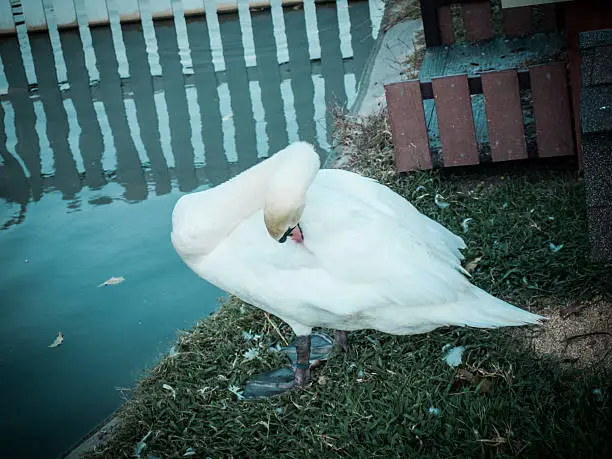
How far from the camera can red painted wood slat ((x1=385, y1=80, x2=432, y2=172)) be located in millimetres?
5305

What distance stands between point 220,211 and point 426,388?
1.33 metres

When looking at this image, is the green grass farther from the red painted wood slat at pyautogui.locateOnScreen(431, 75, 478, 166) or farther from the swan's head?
the swan's head

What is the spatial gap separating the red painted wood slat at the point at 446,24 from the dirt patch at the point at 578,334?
3.16m

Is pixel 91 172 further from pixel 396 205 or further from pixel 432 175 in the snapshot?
pixel 396 205

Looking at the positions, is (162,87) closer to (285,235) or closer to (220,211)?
(220,211)

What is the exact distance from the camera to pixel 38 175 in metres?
7.31

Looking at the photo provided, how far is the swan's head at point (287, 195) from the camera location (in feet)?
10.7

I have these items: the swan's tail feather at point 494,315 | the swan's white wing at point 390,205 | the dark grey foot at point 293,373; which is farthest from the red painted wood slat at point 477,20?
the swan's tail feather at point 494,315

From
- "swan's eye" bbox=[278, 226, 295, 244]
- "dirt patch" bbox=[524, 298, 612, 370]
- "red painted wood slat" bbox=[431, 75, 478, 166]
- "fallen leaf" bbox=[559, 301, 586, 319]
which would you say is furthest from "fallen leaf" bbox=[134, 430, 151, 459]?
"red painted wood slat" bbox=[431, 75, 478, 166]

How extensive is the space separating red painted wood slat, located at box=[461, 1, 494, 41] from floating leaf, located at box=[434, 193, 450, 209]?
1.88 m

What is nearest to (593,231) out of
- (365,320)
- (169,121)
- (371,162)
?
(365,320)

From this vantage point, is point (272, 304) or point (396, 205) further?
point (396, 205)

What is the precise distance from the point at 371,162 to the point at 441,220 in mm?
1040

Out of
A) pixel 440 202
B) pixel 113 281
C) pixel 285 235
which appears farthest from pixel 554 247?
pixel 113 281
